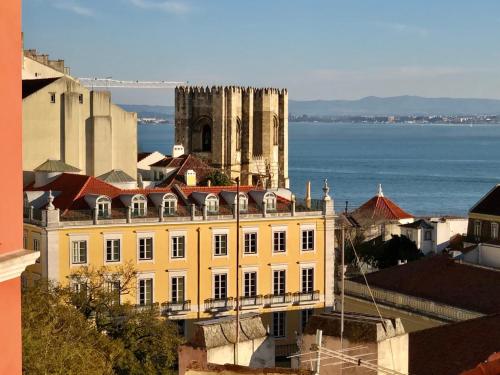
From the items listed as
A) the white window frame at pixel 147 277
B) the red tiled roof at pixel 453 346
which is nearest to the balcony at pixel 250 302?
the white window frame at pixel 147 277

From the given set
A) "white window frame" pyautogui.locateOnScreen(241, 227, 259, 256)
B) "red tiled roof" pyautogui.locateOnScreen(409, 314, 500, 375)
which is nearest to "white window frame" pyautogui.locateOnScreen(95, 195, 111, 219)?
"white window frame" pyautogui.locateOnScreen(241, 227, 259, 256)

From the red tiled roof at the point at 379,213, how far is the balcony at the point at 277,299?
80.2ft

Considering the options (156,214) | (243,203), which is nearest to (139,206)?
(156,214)

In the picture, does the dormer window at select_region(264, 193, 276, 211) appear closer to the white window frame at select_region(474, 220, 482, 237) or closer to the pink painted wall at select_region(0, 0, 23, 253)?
the white window frame at select_region(474, 220, 482, 237)

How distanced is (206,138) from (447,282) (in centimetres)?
7100

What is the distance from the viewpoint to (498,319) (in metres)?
24.7

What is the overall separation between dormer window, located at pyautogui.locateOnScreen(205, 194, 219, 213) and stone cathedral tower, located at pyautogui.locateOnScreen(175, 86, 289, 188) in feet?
196

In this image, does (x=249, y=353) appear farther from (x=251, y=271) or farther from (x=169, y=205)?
(x=251, y=271)

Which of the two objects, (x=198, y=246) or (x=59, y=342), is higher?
(x=59, y=342)

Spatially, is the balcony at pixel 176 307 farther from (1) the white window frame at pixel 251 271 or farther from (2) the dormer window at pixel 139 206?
(2) the dormer window at pixel 139 206

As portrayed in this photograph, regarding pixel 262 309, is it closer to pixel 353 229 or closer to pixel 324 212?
pixel 324 212

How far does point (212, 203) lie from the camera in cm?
4203

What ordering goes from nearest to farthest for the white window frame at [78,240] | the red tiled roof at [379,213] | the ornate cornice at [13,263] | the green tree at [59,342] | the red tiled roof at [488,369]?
the ornate cornice at [13,263] → the red tiled roof at [488,369] → the green tree at [59,342] → the white window frame at [78,240] → the red tiled roof at [379,213]

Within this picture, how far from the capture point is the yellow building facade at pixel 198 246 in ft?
129
